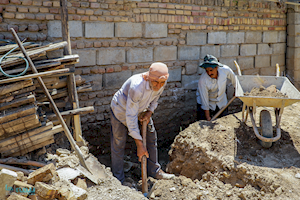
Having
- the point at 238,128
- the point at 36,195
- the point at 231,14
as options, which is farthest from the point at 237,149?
the point at 231,14

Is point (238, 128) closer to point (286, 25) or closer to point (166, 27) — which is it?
point (166, 27)

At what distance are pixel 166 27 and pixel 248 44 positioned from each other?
2.51 m

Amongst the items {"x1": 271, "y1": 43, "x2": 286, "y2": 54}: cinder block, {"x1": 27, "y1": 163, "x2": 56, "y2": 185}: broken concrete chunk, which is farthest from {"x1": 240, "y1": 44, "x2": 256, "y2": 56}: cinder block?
{"x1": 27, "y1": 163, "x2": 56, "y2": 185}: broken concrete chunk

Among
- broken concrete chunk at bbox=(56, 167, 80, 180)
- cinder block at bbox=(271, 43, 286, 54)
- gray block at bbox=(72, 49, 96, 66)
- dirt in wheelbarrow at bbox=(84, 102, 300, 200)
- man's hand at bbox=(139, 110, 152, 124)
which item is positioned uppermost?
cinder block at bbox=(271, 43, 286, 54)

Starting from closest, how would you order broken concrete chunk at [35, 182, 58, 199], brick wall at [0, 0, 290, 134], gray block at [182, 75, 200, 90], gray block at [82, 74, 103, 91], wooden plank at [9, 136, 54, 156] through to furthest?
1. broken concrete chunk at [35, 182, 58, 199]
2. wooden plank at [9, 136, 54, 156]
3. brick wall at [0, 0, 290, 134]
4. gray block at [82, 74, 103, 91]
5. gray block at [182, 75, 200, 90]

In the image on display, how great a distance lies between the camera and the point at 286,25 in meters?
7.38

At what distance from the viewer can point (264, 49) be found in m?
7.02

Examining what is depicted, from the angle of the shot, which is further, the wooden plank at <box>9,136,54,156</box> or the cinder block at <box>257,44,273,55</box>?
the cinder block at <box>257,44,273,55</box>

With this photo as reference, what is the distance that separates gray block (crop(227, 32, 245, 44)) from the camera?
20.6 ft

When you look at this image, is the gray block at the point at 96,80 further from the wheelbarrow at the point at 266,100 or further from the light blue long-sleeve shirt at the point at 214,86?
the wheelbarrow at the point at 266,100

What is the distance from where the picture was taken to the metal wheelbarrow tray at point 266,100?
383 cm

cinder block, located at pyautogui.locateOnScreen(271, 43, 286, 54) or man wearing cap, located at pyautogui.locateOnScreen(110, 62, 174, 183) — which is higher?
cinder block, located at pyautogui.locateOnScreen(271, 43, 286, 54)

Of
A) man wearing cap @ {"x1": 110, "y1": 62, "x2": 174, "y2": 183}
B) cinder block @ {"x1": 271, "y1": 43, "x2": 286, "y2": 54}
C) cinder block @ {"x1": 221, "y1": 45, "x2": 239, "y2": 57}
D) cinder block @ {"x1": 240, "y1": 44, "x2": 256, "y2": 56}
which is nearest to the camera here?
man wearing cap @ {"x1": 110, "y1": 62, "x2": 174, "y2": 183}

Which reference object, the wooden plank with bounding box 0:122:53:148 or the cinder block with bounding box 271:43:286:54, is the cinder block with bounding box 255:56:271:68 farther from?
the wooden plank with bounding box 0:122:53:148
